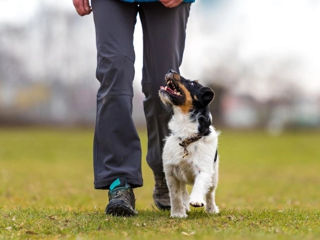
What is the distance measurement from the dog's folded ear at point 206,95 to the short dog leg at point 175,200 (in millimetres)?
703

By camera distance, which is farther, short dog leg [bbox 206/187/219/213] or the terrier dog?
short dog leg [bbox 206/187/219/213]

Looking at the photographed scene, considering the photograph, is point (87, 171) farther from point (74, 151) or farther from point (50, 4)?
point (50, 4)

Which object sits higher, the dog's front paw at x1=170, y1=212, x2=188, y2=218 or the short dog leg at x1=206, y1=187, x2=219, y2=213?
the dog's front paw at x1=170, y1=212, x2=188, y2=218

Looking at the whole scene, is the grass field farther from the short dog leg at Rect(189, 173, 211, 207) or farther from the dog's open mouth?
the dog's open mouth

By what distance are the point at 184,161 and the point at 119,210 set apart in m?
0.67

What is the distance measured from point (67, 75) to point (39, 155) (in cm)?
2573

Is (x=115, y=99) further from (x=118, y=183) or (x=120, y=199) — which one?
(x=120, y=199)

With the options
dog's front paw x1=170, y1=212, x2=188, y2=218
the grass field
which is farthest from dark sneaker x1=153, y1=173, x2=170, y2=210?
dog's front paw x1=170, y1=212, x2=188, y2=218

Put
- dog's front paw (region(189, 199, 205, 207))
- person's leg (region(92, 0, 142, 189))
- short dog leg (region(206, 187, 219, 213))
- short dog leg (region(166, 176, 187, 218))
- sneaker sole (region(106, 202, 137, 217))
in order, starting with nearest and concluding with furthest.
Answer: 1. dog's front paw (region(189, 199, 205, 207))
2. sneaker sole (region(106, 202, 137, 217))
3. person's leg (region(92, 0, 142, 189))
4. short dog leg (region(166, 176, 187, 218))
5. short dog leg (region(206, 187, 219, 213))

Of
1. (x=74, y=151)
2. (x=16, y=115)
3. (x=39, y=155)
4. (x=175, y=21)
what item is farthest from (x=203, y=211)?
(x=16, y=115)

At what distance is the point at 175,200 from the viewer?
4.81 m

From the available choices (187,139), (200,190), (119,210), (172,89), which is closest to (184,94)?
(172,89)

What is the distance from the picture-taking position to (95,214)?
4.74m

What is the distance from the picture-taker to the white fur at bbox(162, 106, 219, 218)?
4.71 meters
